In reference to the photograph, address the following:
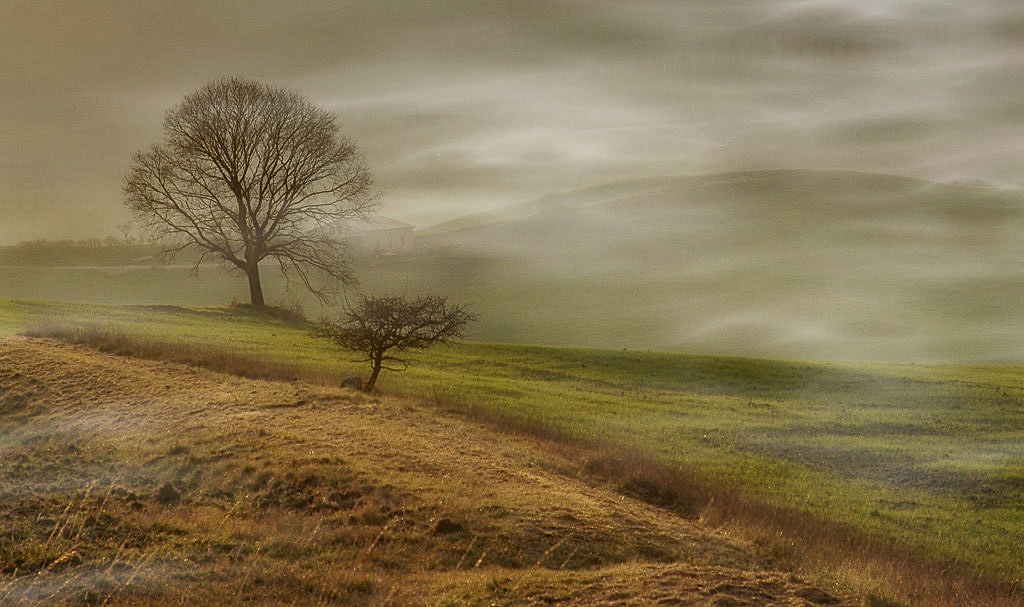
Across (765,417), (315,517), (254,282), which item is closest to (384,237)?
(254,282)

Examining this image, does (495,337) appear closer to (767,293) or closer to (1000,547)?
(767,293)

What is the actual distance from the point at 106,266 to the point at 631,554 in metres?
77.0

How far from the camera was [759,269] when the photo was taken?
3253 inches

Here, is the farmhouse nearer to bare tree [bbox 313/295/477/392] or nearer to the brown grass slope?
bare tree [bbox 313/295/477/392]

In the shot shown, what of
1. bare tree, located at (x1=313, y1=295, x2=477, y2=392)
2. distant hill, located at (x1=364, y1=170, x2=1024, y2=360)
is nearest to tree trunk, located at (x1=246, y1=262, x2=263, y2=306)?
distant hill, located at (x1=364, y1=170, x2=1024, y2=360)

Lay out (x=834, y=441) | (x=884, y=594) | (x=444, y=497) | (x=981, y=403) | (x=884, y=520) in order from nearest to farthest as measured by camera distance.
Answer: (x=884, y=594) → (x=444, y=497) → (x=884, y=520) → (x=834, y=441) → (x=981, y=403)

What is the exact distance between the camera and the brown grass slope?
33.4ft

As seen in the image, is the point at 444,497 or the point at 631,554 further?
the point at 444,497

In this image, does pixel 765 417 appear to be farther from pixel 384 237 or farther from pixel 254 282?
pixel 384 237

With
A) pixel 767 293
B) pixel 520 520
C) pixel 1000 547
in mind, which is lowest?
pixel 1000 547

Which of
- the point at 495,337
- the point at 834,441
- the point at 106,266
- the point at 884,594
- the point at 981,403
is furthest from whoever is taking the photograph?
the point at 106,266

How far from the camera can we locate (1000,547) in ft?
53.0

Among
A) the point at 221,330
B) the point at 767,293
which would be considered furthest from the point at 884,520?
the point at 767,293

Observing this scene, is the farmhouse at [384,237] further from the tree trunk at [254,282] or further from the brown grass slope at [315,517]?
the brown grass slope at [315,517]
